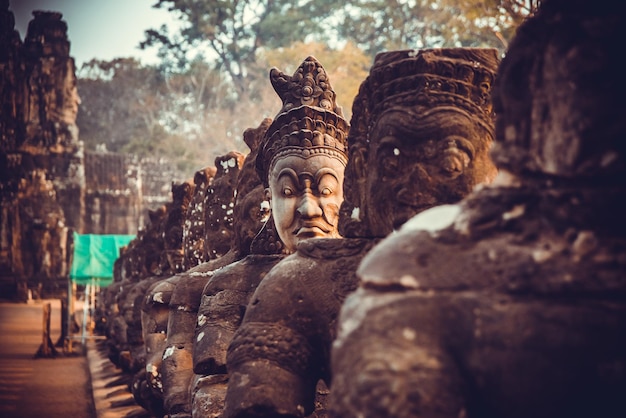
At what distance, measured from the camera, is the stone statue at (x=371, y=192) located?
290 centimetres

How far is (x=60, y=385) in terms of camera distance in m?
11.0

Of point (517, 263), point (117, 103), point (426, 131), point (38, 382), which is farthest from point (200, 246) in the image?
point (117, 103)

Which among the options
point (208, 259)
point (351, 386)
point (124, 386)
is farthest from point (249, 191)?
point (124, 386)

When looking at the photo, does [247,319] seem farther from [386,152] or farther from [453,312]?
[453,312]

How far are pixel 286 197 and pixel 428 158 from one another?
68.1 inches

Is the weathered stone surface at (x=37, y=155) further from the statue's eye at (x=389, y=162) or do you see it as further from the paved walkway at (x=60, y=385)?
the statue's eye at (x=389, y=162)

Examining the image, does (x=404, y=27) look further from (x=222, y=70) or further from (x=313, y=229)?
(x=313, y=229)

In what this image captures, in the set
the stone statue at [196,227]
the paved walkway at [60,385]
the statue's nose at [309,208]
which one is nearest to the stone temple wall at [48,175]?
the paved walkway at [60,385]

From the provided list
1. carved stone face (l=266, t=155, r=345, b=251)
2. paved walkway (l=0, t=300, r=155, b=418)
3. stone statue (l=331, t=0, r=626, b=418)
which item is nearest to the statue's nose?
carved stone face (l=266, t=155, r=345, b=251)

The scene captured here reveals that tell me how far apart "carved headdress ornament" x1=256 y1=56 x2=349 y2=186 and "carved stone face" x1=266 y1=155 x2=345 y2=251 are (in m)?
0.08

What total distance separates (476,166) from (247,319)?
1063 millimetres

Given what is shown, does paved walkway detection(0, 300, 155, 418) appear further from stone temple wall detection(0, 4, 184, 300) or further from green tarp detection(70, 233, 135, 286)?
stone temple wall detection(0, 4, 184, 300)

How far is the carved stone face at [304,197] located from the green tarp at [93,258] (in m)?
13.6

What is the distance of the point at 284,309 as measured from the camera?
319cm
